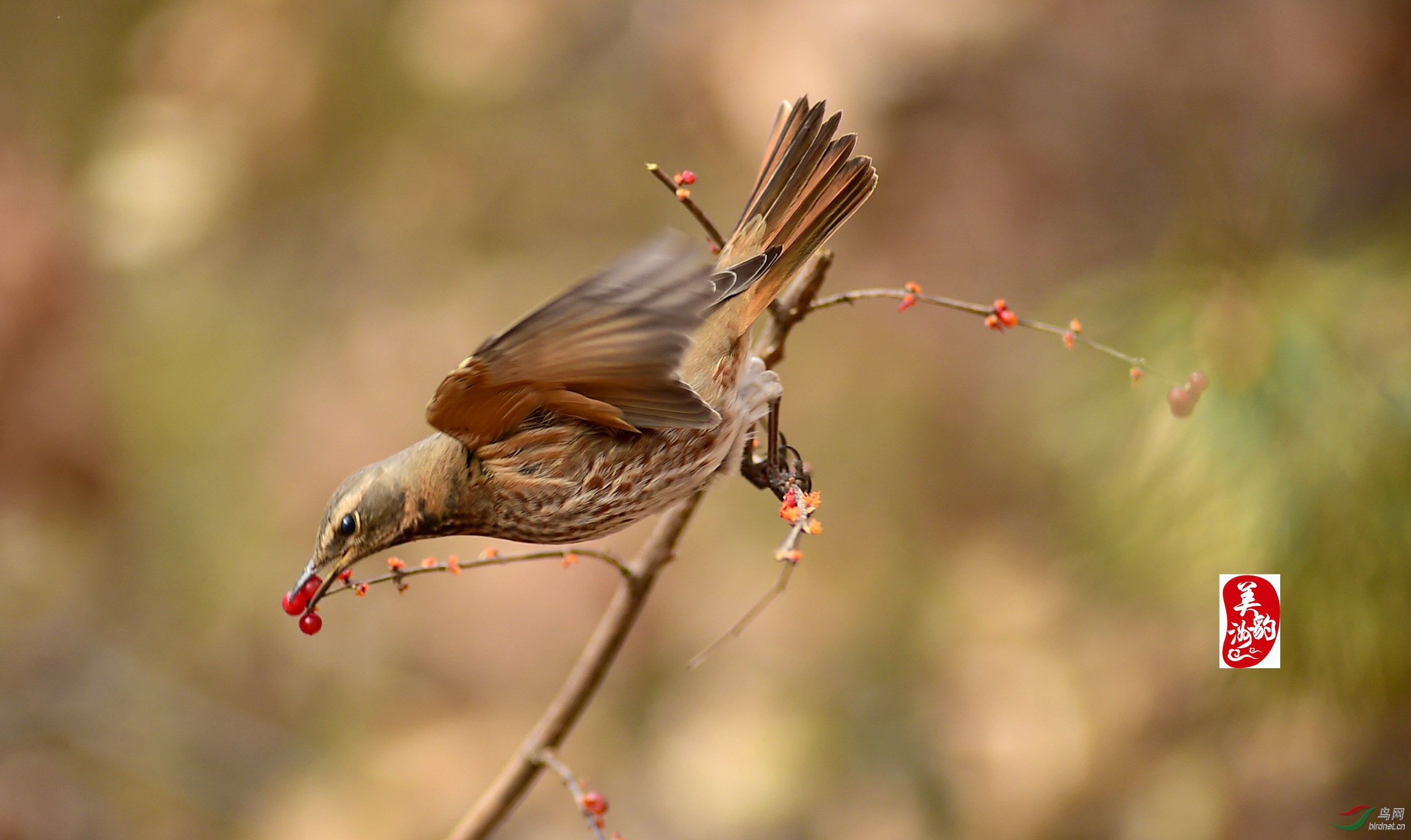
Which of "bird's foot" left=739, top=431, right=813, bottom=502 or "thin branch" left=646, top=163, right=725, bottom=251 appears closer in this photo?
"thin branch" left=646, top=163, right=725, bottom=251

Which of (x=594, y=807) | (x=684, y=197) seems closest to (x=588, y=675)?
(x=594, y=807)

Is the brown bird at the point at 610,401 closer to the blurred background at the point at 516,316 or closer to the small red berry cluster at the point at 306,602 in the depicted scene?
the small red berry cluster at the point at 306,602

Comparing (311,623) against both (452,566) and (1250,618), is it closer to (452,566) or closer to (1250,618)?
(452,566)

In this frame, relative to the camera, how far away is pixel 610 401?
94cm

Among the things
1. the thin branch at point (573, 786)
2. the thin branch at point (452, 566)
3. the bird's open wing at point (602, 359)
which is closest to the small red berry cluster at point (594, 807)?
the thin branch at point (573, 786)

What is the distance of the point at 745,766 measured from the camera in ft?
8.23

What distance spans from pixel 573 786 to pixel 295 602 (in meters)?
0.31

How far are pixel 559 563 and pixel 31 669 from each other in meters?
1.42

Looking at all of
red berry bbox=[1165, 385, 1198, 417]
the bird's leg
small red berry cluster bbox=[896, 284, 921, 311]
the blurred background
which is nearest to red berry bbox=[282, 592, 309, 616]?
the bird's leg

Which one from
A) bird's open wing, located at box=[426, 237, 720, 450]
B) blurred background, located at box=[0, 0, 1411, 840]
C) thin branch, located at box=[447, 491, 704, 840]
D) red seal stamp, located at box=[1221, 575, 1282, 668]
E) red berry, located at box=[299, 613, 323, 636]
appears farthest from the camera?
blurred background, located at box=[0, 0, 1411, 840]

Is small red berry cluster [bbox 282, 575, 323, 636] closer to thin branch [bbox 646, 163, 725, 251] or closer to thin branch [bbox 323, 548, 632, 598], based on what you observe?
thin branch [bbox 323, 548, 632, 598]

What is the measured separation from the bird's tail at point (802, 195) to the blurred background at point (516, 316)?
1147 mm

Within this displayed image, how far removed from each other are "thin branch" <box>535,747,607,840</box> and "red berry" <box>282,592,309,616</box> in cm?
29

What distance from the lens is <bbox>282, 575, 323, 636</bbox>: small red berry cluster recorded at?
92cm
